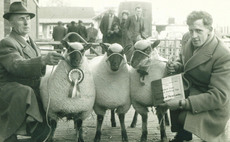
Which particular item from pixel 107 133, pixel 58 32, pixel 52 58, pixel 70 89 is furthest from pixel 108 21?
pixel 58 32

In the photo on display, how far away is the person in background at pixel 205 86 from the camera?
4.50m

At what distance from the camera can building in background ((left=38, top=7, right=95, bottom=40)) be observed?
6762cm

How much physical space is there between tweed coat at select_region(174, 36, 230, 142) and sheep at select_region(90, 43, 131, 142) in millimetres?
1457

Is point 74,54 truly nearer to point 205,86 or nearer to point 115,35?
point 205,86

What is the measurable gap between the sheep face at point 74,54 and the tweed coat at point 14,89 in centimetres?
52

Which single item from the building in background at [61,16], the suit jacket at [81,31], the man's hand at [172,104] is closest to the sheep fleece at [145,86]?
the man's hand at [172,104]

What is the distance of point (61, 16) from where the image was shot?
7112cm

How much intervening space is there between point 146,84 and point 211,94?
61.2 inches

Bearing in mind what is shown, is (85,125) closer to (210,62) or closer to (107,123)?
(107,123)

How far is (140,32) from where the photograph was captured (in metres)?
12.7

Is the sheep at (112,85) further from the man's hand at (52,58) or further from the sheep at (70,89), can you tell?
the man's hand at (52,58)

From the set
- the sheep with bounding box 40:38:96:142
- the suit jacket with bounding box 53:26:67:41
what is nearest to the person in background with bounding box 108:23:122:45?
the sheep with bounding box 40:38:96:142

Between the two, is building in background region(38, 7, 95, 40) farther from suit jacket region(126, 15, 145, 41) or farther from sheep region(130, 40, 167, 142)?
sheep region(130, 40, 167, 142)

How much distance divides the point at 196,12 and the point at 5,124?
313cm
